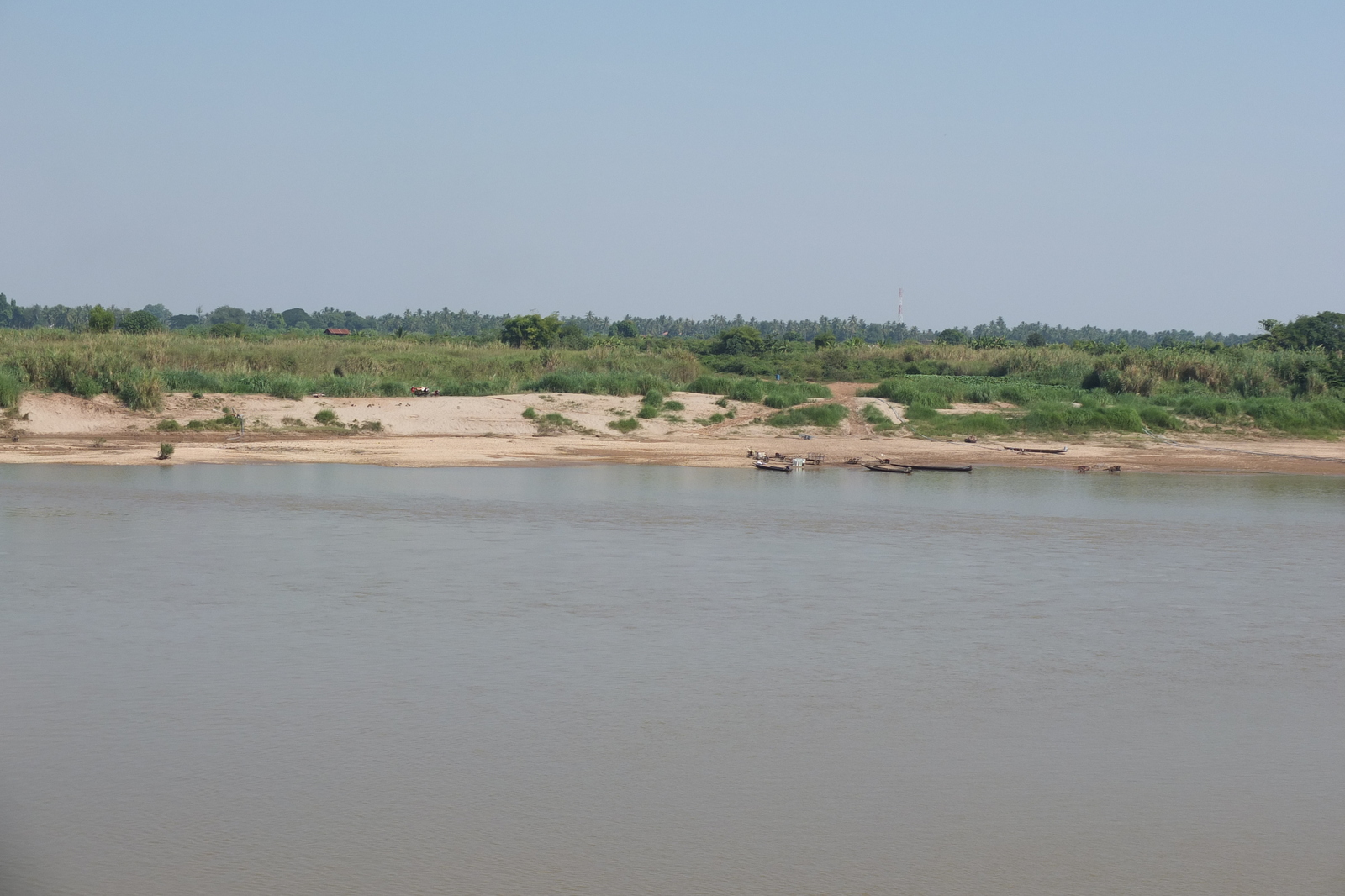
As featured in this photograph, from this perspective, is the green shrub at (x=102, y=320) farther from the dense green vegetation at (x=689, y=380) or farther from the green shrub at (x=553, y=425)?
the green shrub at (x=553, y=425)

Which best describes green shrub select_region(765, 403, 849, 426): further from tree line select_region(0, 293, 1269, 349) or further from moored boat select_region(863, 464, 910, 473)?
tree line select_region(0, 293, 1269, 349)

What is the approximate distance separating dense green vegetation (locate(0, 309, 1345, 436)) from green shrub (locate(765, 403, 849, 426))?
0.04 meters

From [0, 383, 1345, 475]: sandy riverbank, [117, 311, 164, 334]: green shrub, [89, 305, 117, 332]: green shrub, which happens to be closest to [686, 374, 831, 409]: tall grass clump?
[0, 383, 1345, 475]: sandy riverbank

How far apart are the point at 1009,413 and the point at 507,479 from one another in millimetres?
12847

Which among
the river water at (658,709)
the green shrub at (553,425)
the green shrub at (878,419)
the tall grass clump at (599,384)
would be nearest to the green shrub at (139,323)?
the tall grass clump at (599,384)

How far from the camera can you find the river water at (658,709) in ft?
20.9

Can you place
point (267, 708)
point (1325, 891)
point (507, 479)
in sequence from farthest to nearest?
point (507, 479) < point (267, 708) < point (1325, 891)

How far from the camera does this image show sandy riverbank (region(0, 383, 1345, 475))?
2389 centimetres

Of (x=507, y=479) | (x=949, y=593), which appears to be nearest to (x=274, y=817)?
(x=949, y=593)

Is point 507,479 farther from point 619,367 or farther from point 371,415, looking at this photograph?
point 619,367

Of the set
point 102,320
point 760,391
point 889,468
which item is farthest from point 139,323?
point 889,468

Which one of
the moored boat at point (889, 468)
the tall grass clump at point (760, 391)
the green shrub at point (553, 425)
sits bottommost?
the moored boat at point (889, 468)

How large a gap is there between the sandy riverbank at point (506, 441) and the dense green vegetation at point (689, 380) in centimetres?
55

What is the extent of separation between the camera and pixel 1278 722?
8.57 meters
